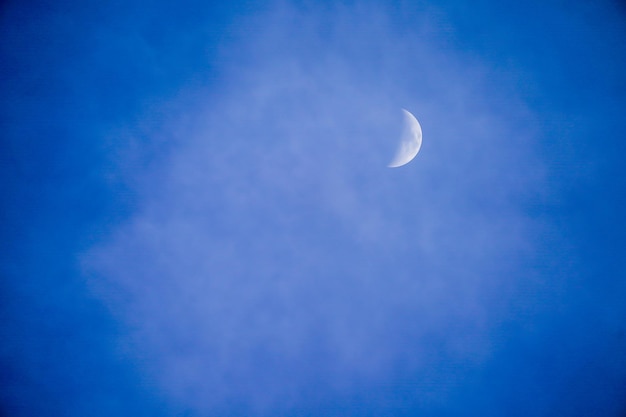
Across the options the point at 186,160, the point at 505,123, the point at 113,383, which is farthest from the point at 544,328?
the point at 113,383

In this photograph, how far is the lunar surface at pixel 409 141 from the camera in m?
3.06

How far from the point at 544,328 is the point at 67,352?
4.22 m

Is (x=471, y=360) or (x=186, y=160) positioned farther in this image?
(x=471, y=360)

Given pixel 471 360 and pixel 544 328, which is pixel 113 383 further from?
pixel 544 328

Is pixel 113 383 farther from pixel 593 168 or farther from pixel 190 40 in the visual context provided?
pixel 593 168

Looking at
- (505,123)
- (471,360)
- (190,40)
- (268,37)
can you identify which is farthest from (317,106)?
(471,360)

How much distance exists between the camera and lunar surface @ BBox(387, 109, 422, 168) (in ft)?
10.0

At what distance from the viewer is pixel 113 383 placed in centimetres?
307

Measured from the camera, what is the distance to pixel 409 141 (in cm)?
307

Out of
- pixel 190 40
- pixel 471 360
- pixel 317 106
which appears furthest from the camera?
pixel 471 360

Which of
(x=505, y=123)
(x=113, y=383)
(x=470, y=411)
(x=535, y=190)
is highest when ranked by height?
(x=505, y=123)

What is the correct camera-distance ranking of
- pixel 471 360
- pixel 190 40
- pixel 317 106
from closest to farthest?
pixel 190 40 → pixel 317 106 → pixel 471 360

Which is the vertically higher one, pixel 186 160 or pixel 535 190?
pixel 186 160

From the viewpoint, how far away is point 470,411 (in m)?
3.29
